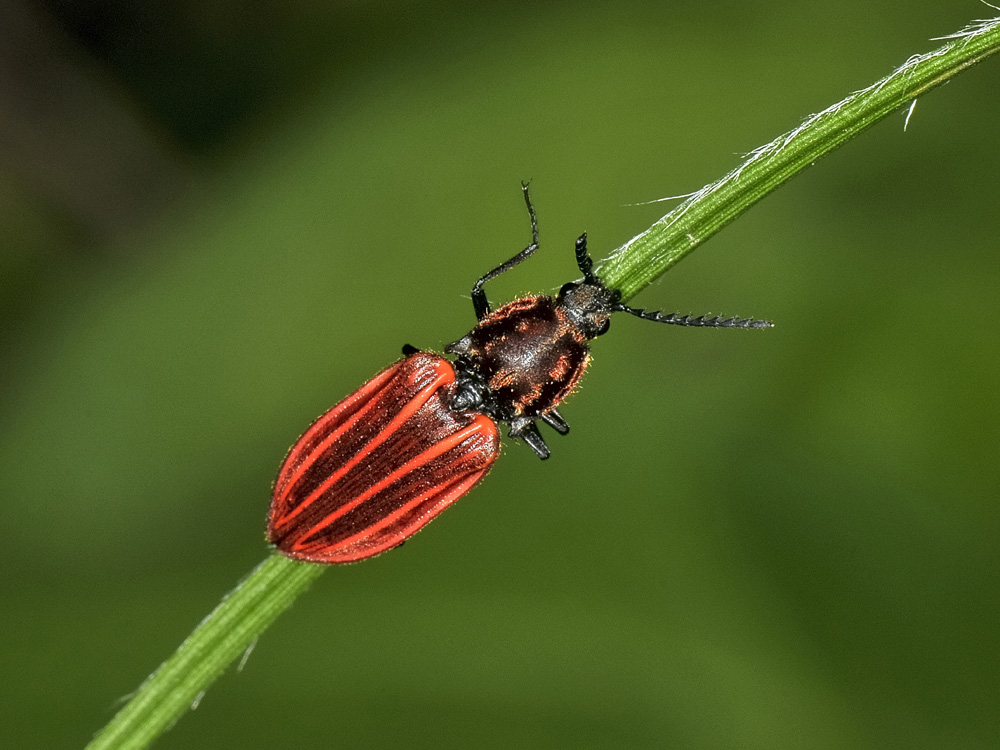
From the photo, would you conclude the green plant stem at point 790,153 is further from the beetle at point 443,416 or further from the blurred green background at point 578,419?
→ the blurred green background at point 578,419

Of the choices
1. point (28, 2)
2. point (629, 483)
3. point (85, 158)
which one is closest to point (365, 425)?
point (629, 483)

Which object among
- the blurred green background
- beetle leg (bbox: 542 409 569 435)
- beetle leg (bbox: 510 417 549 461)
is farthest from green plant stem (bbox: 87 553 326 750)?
beetle leg (bbox: 542 409 569 435)

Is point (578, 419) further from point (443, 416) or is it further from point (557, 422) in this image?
point (443, 416)

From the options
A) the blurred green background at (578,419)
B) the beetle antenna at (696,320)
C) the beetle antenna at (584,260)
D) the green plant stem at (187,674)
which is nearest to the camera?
the green plant stem at (187,674)

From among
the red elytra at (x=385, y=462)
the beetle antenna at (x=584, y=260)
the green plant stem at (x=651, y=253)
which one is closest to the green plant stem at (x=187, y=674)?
the green plant stem at (x=651, y=253)

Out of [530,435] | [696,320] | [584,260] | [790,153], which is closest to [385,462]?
[530,435]
